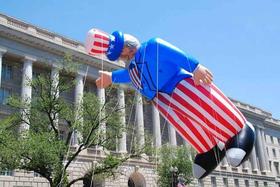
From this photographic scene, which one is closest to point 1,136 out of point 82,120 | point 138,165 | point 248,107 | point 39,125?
point 39,125

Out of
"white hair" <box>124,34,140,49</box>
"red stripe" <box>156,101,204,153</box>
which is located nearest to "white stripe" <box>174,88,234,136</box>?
"red stripe" <box>156,101,204,153</box>

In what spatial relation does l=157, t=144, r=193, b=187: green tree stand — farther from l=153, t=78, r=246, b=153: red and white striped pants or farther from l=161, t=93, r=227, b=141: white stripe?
l=161, t=93, r=227, b=141: white stripe

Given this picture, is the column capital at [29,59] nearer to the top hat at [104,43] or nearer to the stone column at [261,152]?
the top hat at [104,43]

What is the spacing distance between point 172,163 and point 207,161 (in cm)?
2252

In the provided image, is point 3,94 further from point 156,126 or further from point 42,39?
point 156,126

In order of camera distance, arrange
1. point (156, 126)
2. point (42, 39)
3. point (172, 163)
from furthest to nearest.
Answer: point (156, 126) → point (42, 39) → point (172, 163)

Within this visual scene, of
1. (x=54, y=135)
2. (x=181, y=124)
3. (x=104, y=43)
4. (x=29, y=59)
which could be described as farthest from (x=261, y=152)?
(x=104, y=43)

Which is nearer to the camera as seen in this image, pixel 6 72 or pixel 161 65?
pixel 161 65

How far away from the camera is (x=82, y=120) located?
68.3ft

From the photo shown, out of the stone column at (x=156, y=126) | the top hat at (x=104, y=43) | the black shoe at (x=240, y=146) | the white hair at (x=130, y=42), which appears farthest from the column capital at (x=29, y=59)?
the black shoe at (x=240, y=146)

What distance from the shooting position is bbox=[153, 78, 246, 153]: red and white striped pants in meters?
9.78

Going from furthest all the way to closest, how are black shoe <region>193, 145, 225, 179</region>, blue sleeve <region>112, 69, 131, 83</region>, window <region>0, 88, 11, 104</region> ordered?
window <region>0, 88, 11, 104</region>
blue sleeve <region>112, 69, 131, 83</region>
black shoe <region>193, 145, 225, 179</region>

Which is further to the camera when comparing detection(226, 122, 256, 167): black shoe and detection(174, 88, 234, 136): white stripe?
detection(174, 88, 234, 136): white stripe

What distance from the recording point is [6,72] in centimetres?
3391
